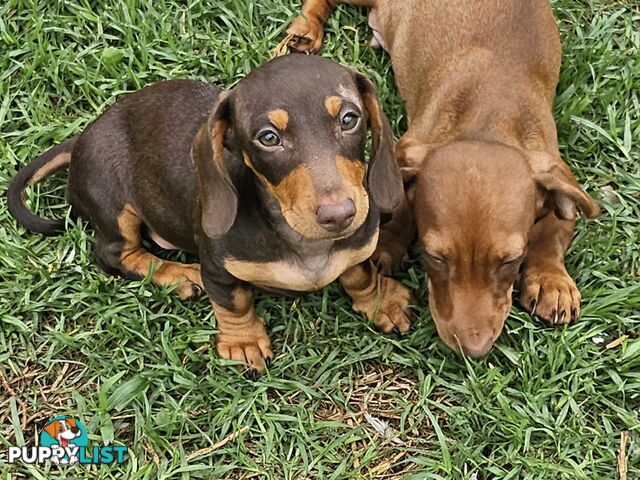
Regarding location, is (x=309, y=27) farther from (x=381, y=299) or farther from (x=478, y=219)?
(x=478, y=219)

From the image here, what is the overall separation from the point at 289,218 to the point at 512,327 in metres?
1.61

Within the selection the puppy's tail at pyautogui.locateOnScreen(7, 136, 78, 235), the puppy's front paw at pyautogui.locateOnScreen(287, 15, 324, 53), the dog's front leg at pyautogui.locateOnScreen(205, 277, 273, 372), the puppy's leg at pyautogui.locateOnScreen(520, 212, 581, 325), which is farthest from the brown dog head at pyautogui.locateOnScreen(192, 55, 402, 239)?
the puppy's front paw at pyautogui.locateOnScreen(287, 15, 324, 53)

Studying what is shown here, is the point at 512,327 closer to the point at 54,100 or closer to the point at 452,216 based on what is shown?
the point at 452,216

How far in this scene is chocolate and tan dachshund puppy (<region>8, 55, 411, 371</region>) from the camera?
3.75 m

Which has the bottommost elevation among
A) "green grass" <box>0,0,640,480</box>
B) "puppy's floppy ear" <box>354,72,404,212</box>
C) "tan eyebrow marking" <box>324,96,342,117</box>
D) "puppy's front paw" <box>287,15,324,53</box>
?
"green grass" <box>0,0,640,480</box>

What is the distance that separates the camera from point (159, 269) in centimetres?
510

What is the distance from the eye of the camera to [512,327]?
4867 millimetres

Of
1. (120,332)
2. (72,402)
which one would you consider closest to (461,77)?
(120,332)

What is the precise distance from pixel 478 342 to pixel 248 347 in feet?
3.94

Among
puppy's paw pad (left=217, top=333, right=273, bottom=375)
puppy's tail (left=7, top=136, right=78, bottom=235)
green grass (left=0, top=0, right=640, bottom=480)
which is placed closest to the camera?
green grass (left=0, top=0, right=640, bottom=480)

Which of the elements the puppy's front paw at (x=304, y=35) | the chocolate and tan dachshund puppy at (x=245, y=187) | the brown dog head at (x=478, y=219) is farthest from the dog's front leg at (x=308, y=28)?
the brown dog head at (x=478, y=219)

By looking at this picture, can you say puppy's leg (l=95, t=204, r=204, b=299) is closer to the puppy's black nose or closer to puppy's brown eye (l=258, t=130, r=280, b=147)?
puppy's brown eye (l=258, t=130, r=280, b=147)

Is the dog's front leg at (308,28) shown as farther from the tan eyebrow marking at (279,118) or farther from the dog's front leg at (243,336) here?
the tan eyebrow marking at (279,118)

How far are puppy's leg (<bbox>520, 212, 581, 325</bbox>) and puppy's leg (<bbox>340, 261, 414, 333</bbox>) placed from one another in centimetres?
63
